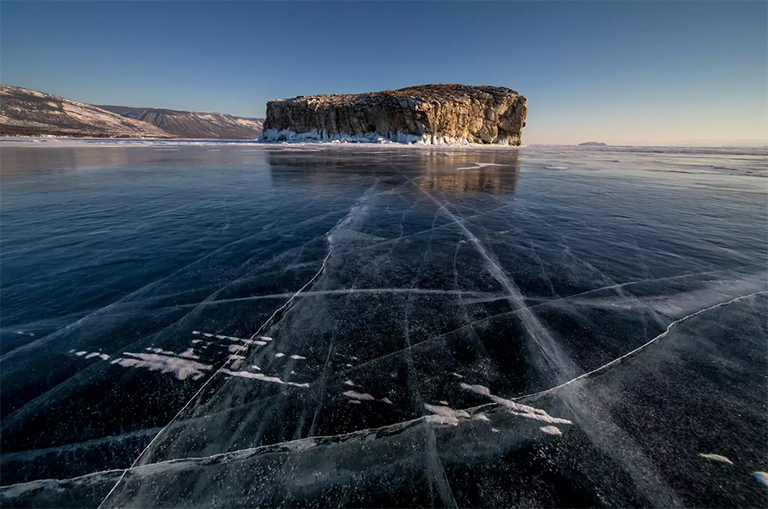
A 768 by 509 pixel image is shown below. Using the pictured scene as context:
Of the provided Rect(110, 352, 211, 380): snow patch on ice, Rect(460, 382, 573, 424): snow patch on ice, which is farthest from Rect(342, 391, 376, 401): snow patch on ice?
Rect(110, 352, 211, 380): snow patch on ice

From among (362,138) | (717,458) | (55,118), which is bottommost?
(717,458)

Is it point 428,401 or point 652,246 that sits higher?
point 652,246

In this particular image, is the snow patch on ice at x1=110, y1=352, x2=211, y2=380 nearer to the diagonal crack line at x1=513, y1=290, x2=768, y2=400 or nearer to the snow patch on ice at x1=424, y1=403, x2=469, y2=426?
the snow patch on ice at x1=424, y1=403, x2=469, y2=426

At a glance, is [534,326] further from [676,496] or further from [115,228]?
[115,228]

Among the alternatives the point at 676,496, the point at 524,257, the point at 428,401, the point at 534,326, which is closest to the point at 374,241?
the point at 524,257

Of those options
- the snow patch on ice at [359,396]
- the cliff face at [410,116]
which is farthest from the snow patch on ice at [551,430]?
the cliff face at [410,116]

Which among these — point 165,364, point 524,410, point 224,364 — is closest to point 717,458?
point 524,410

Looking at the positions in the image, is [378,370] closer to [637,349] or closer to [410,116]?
[637,349]
